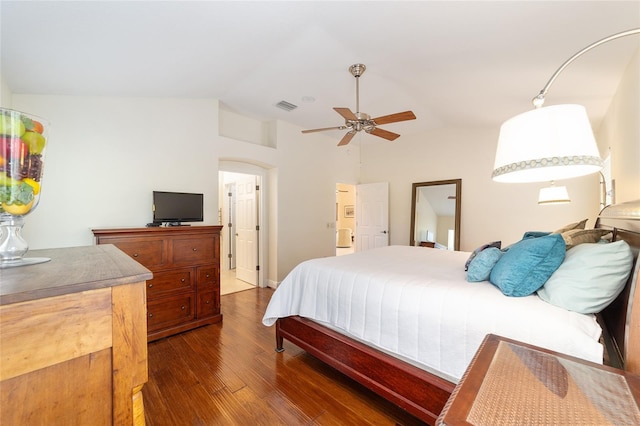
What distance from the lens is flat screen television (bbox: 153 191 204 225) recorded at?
305cm

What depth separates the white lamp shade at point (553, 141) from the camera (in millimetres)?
904

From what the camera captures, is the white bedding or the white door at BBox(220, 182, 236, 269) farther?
the white door at BBox(220, 182, 236, 269)

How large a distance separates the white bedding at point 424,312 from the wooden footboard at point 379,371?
6cm

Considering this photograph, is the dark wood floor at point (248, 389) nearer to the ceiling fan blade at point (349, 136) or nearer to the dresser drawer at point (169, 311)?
the dresser drawer at point (169, 311)

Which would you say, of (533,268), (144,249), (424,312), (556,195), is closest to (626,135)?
(556,195)

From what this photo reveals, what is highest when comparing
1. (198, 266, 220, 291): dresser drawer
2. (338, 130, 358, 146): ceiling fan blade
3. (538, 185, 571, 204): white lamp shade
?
(338, 130, 358, 146): ceiling fan blade

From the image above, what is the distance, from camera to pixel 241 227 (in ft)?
16.8

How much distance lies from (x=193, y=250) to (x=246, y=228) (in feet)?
6.38

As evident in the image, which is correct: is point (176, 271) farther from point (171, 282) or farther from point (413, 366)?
point (413, 366)

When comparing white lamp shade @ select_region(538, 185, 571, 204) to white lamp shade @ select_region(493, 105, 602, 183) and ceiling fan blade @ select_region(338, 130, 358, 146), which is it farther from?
white lamp shade @ select_region(493, 105, 602, 183)

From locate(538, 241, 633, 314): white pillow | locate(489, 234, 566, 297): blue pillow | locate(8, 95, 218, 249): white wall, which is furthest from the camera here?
locate(8, 95, 218, 249): white wall

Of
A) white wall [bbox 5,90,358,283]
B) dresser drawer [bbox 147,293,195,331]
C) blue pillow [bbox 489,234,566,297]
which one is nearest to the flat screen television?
white wall [bbox 5,90,358,283]

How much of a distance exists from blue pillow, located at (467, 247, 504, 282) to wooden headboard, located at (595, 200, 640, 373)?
21.7 inches

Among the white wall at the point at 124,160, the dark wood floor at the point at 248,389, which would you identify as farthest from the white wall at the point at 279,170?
the dark wood floor at the point at 248,389
